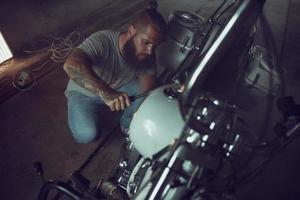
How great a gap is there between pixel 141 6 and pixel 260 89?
328 cm

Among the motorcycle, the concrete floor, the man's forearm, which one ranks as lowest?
the concrete floor

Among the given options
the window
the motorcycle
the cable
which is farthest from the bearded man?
the window

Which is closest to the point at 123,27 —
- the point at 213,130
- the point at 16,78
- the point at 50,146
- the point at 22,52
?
the point at 22,52

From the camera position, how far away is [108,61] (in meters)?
2.37

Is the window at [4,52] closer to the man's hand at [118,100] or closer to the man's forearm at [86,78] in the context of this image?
the man's forearm at [86,78]

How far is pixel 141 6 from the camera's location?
5.17 meters

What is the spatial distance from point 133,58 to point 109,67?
0.22m

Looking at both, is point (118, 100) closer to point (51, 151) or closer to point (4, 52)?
point (51, 151)

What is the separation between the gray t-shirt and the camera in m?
2.25

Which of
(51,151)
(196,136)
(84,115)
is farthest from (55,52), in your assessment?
(196,136)

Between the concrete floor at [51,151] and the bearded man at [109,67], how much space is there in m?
0.24

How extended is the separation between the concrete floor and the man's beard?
0.78 meters

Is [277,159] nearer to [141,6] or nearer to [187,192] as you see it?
[187,192]

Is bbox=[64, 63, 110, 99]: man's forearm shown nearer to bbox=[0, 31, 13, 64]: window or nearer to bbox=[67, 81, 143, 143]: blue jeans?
bbox=[67, 81, 143, 143]: blue jeans
